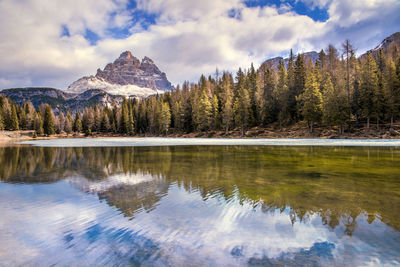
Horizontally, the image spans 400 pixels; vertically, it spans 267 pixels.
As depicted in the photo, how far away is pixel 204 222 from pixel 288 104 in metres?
58.2

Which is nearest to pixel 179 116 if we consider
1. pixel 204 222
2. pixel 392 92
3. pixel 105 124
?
pixel 105 124

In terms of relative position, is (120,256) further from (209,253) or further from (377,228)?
(377,228)

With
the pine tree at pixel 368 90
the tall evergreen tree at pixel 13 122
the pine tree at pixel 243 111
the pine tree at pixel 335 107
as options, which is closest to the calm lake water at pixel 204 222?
the pine tree at pixel 335 107

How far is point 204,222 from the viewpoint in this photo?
555 cm

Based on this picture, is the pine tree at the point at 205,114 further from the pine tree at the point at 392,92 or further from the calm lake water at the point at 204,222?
the calm lake water at the point at 204,222

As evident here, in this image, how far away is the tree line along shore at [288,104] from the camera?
44.2m

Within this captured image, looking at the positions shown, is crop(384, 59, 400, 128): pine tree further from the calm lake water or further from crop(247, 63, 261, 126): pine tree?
the calm lake water

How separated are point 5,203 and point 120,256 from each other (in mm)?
5974

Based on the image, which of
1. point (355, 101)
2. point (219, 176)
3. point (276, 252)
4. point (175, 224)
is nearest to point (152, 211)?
point (175, 224)

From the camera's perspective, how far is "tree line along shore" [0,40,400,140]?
4419 centimetres

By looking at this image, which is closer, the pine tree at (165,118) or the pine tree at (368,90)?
the pine tree at (368,90)

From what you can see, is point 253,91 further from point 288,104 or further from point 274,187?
point 274,187

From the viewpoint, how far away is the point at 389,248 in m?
4.14

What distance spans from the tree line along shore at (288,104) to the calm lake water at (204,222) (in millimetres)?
41699
